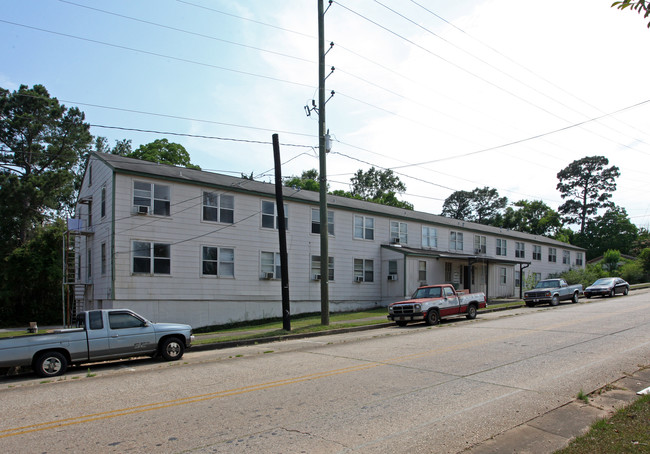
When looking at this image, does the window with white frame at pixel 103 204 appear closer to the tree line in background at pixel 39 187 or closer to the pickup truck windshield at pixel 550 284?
the tree line in background at pixel 39 187

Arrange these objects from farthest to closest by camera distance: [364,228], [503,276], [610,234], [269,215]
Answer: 1. [610,234]
2. [503,276]
3. [364,228]
4. [269,215]

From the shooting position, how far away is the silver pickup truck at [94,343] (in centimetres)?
1058

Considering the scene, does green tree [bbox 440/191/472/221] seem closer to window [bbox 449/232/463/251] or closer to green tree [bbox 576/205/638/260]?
green tree [bbox 576/205/638/260]

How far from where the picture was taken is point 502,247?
43.6 m

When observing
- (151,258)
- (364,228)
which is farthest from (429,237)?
(151,258)

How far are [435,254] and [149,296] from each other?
18614 millimetres

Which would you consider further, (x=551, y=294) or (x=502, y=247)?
(x=502, y=247)

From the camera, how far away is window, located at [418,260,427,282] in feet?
102

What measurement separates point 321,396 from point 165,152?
47.1m

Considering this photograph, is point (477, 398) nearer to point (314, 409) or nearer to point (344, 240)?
point (314, 409)

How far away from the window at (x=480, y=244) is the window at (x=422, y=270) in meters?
10.4

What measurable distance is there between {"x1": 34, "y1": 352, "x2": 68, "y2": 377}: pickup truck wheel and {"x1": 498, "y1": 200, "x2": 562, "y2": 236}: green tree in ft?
274

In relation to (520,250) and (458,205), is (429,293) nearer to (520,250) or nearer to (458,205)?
(520,250)

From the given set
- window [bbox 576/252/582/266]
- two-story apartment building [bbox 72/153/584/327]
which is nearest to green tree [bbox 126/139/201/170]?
two-story apartment building [bbox 72/153/584/327]
